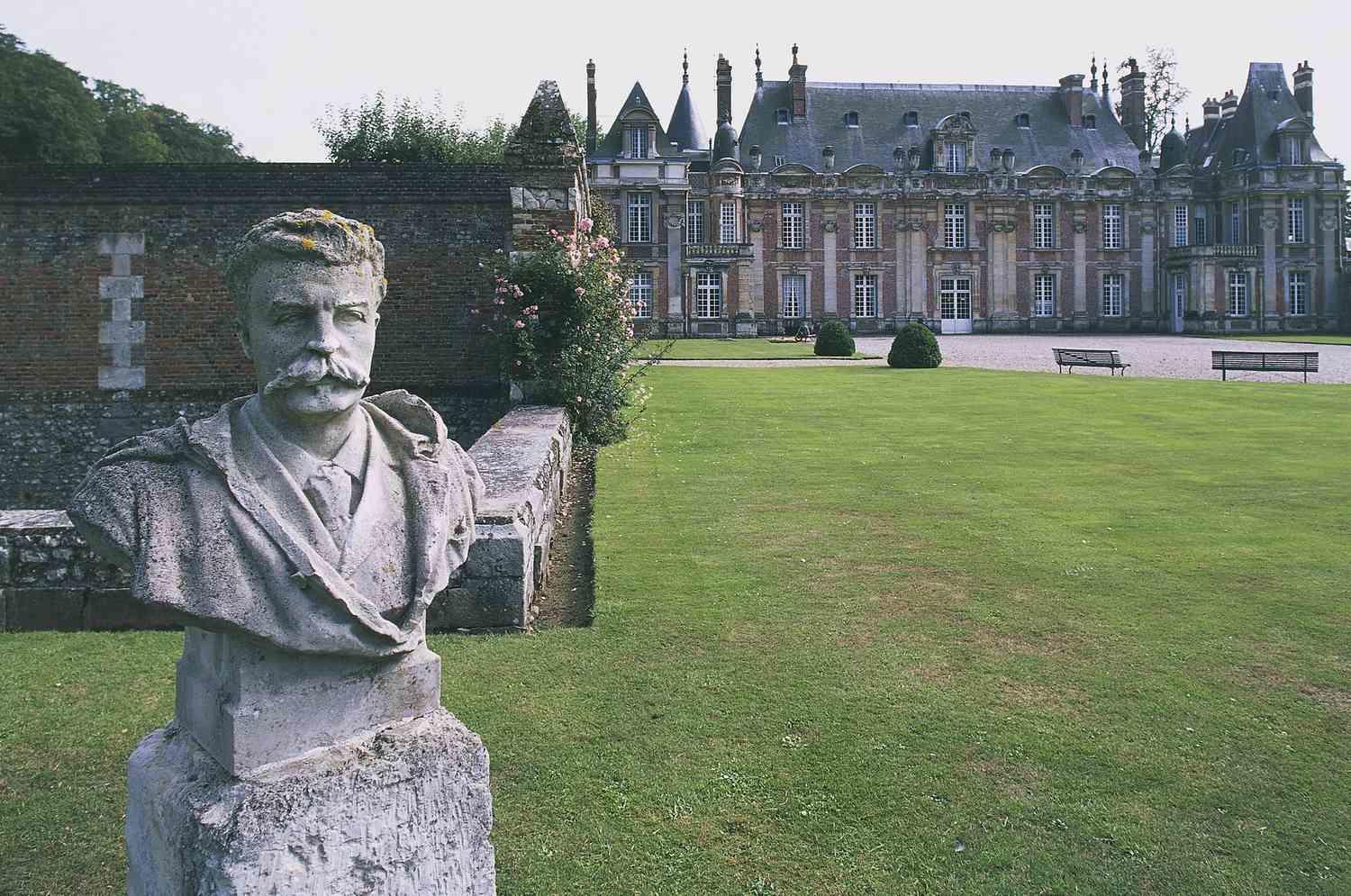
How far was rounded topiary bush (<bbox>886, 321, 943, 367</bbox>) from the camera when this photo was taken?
25.5 m

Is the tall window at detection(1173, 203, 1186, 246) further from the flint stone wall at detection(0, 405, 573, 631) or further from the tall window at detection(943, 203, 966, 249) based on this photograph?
the flint stone wall at detection(0, 405, 573, 631)

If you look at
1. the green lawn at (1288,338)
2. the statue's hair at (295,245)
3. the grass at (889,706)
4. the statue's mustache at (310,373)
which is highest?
the green lawn at (1288,338)

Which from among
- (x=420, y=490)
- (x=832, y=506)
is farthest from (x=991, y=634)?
(x=420, y=490)

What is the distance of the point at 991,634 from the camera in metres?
5.74

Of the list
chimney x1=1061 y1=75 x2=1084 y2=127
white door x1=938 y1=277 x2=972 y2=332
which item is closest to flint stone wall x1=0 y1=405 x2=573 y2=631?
white door x1=938 y1=277 x2=972 y2=332

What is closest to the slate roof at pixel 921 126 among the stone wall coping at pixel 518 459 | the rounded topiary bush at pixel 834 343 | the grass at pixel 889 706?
the rounded topiary bush at pixel 834 343

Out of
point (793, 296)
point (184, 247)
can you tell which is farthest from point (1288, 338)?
point (184, 247)

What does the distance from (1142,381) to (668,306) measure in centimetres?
2838

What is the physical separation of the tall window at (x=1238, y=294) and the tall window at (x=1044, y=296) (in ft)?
25.9

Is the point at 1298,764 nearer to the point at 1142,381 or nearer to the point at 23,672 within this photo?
the point at 23,672

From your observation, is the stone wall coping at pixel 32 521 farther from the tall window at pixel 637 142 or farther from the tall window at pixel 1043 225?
the tall window at pixel 1043 225

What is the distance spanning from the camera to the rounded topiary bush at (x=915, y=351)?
25484mm

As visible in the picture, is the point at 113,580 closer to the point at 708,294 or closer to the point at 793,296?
the point at 708,294

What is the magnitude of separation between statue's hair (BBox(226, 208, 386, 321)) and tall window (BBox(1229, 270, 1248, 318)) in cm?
5561
